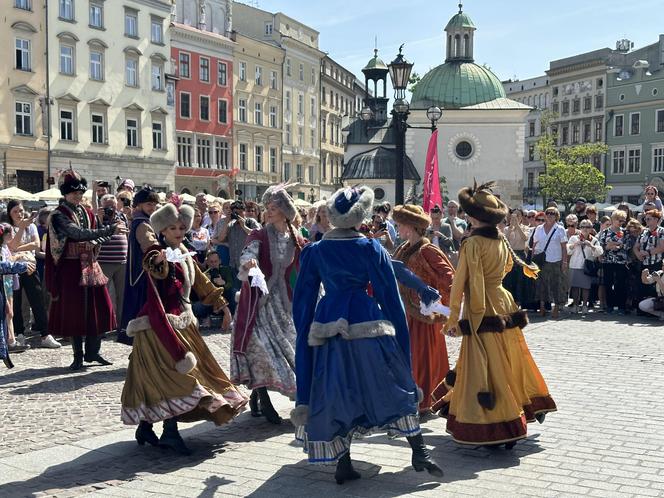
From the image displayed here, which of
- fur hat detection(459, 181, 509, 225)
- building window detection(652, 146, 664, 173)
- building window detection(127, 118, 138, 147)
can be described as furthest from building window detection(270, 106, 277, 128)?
fur hat detection(459, 181, 509, 225)

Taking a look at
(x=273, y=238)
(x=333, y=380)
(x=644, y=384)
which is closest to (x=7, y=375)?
(x=273, y=238)

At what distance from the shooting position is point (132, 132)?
42.5 m

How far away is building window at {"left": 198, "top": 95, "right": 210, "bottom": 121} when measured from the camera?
50.1 m

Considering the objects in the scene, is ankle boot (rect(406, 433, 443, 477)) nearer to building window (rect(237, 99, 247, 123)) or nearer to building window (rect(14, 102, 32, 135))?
building window (rect(14, 102, 32, 135))

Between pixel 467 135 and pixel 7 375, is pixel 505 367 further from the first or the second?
pixel 467 135

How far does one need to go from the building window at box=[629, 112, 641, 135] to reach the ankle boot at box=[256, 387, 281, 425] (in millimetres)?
64358

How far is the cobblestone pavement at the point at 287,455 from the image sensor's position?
15.8ft

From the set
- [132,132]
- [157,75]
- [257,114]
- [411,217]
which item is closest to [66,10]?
[157,75]

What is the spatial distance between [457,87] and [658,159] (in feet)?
67.9

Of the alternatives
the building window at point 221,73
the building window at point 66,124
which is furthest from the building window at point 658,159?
the building window at point 66,124

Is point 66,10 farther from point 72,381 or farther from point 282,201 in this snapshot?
point 282,201

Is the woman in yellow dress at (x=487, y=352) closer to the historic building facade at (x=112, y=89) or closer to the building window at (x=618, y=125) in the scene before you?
the historic building facade at (x=112, y=89)

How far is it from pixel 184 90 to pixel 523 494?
46491 millimetres

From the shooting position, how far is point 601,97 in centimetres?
6925
